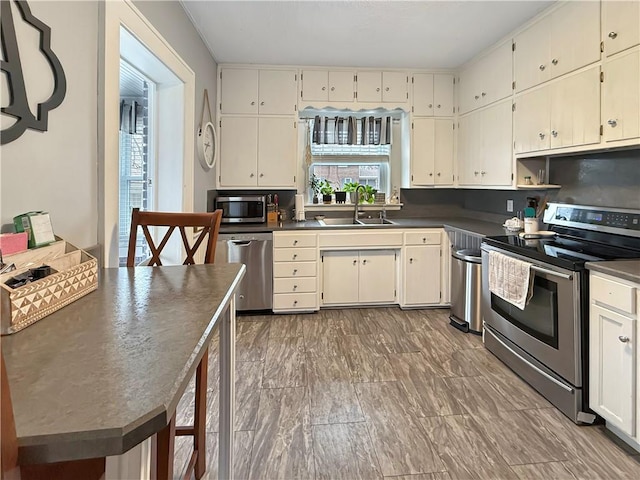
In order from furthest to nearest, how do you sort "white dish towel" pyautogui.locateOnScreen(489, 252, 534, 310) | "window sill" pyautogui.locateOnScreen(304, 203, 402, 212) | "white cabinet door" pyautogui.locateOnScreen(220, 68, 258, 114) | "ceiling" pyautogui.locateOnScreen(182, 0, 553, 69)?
"window sill" pyautogui.locateOnScreen(304, 203, 402, 212), "white cabinet door" pyautogui.locateOnScreen(220, 68, 258, 114), "ceiling" pyautogui.locateOnScreen(182, 0, 553, 69), "white dish towel" pyautogui.locateOnScreen(489, 252, 534, 310)

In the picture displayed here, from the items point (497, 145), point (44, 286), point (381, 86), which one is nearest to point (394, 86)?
point (381, 86)

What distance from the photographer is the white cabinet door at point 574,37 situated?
2.41 m

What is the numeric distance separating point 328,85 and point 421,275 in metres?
2.26

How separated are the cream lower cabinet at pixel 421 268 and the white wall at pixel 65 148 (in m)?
2.98

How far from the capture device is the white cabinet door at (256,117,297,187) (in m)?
4.17

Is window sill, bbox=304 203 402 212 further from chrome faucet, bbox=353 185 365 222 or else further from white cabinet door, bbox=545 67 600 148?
white cabinet door, bbox=545 67 600 148

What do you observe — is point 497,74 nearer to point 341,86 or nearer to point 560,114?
point 560,114

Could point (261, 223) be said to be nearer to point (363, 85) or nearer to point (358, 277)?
point (358, 277)

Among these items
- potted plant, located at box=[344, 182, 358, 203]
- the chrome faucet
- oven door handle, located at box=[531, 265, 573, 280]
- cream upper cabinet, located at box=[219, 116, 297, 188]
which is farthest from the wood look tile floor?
potted plant, located at box=[344, 182, 358, 203]

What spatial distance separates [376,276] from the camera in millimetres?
4039

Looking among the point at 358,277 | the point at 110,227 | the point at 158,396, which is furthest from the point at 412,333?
the point at 158,396

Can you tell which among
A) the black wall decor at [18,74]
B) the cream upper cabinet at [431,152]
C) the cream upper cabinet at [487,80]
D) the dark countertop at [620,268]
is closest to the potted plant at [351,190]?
the cream upper cabinet at [431,152]

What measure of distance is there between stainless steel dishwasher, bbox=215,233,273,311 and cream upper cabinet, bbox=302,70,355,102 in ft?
5.32

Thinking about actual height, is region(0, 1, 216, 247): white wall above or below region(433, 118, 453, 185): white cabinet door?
below
